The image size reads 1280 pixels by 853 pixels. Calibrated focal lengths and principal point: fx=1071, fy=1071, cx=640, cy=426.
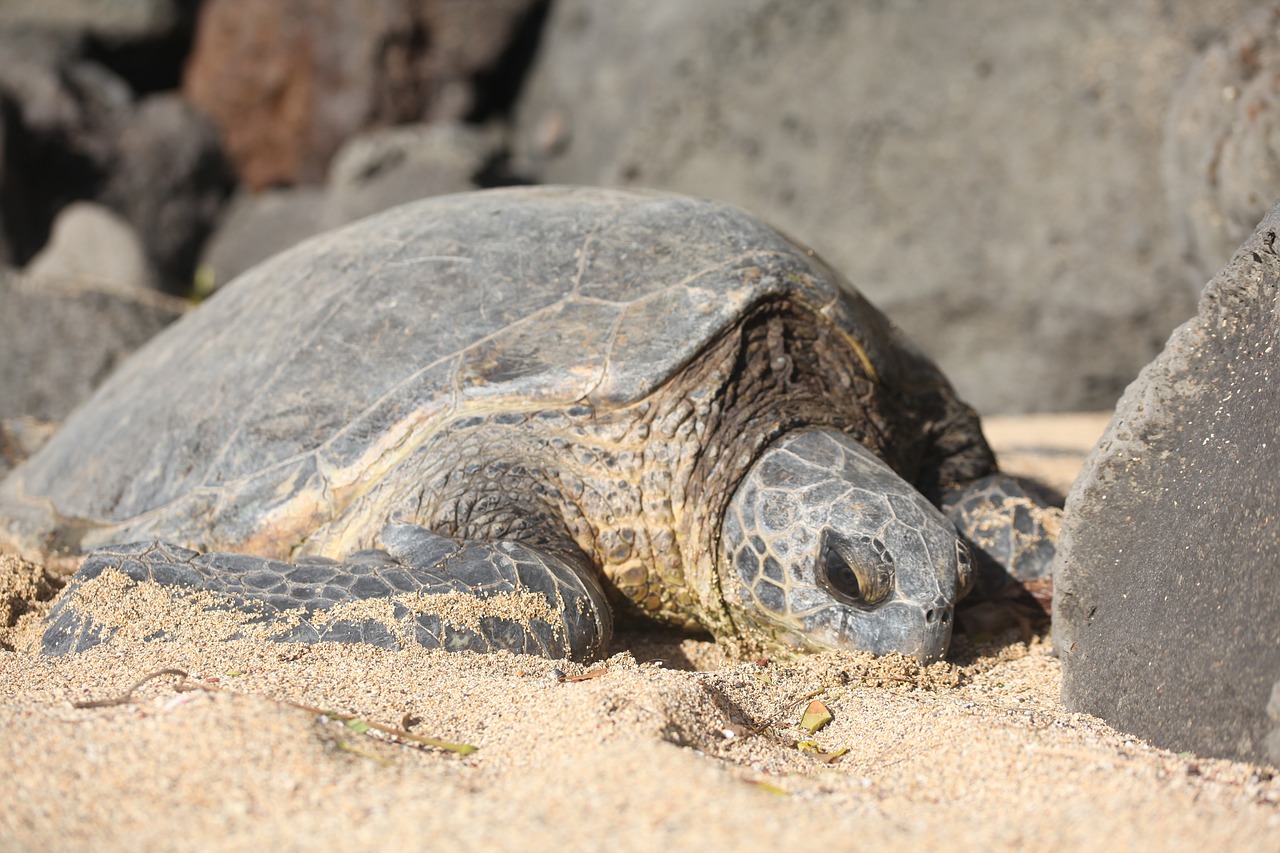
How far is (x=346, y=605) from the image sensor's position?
218 cm

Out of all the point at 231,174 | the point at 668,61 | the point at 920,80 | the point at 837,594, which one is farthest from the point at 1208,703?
the point at 231,174

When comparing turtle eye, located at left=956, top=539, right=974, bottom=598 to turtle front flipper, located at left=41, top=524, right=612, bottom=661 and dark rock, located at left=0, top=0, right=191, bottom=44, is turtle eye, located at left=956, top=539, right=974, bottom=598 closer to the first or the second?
turtle front flipper, located at left=41, top=524, right=612, bottom=661

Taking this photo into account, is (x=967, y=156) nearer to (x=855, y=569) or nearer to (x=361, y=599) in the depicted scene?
(x=855, y=569)

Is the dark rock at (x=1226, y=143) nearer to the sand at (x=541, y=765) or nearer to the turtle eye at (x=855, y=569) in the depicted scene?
the turtle eye at (x=855, y=569)

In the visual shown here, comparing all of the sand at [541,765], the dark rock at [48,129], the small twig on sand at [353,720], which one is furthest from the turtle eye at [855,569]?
the dark rock at [48,129]

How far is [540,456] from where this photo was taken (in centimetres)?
271

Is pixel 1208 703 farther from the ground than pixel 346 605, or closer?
farther from the ground

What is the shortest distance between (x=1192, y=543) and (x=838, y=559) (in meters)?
0.78

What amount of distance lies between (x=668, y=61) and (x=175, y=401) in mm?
5135

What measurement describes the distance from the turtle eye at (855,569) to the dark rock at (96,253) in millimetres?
6364

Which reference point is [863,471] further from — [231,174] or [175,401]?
[231,174]

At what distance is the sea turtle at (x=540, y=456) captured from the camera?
91.9 inches

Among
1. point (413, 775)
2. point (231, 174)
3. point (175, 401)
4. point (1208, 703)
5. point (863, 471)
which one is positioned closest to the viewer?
point (413, 775)

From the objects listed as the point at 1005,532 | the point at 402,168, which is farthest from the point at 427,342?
the point at 402,168
